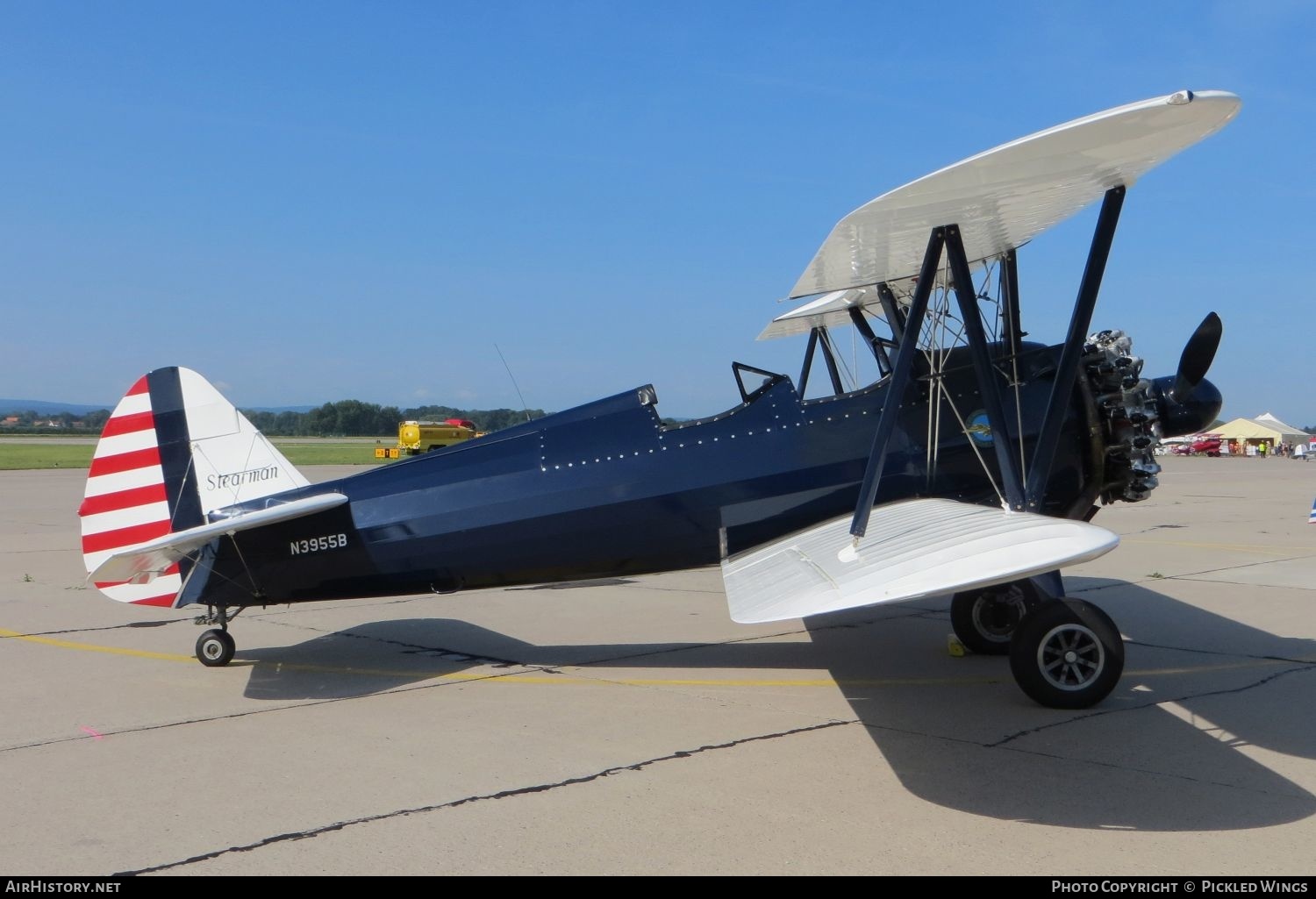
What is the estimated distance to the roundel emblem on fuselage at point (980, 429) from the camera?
7.26 meters

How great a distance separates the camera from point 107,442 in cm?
774

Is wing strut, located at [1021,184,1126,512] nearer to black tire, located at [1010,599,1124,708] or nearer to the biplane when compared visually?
the biplane

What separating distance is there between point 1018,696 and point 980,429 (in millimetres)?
1870

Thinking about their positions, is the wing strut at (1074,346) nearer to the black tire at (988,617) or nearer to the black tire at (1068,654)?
the black tire at (1068,654)

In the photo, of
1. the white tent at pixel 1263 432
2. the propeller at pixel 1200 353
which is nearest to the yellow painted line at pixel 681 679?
the propeller at pixel 1200 353

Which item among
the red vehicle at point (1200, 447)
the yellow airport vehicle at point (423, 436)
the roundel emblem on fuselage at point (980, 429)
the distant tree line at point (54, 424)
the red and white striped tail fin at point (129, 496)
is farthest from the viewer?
the distant tree line at point (54, 424)

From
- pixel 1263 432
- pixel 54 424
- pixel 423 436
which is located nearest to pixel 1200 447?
pixel 1263 432

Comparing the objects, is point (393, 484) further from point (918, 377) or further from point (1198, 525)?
point (1198, 525)

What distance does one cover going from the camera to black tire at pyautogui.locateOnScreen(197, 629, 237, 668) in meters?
7.54

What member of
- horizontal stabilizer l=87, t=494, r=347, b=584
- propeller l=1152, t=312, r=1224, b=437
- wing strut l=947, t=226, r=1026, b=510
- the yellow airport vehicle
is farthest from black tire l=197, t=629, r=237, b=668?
the yellow airport vehicle

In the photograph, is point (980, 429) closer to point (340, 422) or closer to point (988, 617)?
point (988, 617)

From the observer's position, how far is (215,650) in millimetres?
7543

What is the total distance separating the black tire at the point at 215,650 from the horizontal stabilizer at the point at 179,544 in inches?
24.5
